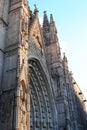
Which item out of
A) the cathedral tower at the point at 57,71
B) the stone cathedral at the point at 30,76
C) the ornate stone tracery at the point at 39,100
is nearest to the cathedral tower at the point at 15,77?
the stone cathedral at the point at 30,76

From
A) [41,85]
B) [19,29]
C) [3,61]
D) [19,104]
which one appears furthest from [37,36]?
[19,104]

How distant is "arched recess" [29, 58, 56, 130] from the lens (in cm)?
1321

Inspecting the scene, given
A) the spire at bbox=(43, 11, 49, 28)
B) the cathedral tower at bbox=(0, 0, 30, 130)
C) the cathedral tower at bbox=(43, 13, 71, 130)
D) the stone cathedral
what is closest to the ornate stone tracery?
the stone cathedral

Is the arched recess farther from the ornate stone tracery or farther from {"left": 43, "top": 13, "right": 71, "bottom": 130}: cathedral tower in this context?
{"left": 43, "top": 13, "right": 71, "bottom": 130}: cathedral tower

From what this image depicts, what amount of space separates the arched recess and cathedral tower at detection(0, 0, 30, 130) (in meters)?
3.31

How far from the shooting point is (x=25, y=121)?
830 cm

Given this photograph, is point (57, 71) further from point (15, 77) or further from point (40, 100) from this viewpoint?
Result: point (15, 77)

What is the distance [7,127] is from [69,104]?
862cm

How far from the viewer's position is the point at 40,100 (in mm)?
14070

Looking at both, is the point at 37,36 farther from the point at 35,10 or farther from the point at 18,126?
the point at 18,126

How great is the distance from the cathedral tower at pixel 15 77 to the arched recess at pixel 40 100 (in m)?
3.31

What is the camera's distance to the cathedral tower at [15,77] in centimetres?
781

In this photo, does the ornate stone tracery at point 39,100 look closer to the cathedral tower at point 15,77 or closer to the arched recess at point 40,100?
the arched recess at point 40,100

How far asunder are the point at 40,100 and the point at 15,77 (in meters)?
5.59
